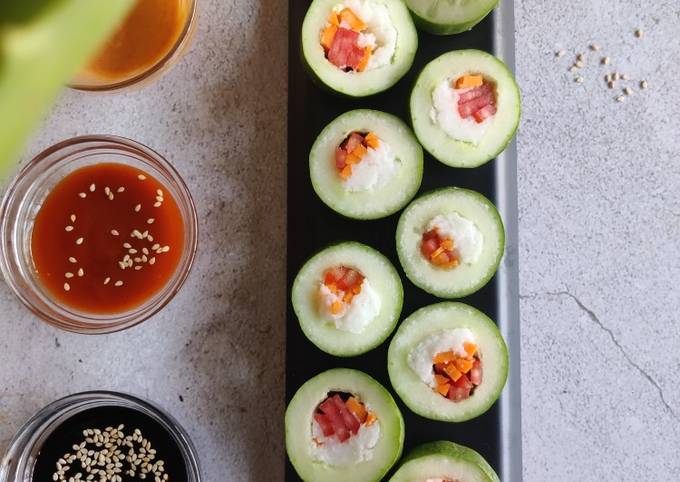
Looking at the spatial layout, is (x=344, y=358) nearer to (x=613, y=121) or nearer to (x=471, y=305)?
(x=471, y=305)

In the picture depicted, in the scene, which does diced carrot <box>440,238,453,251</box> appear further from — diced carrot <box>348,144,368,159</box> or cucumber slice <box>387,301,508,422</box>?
diced carrot <box>348,144,368,159</box>

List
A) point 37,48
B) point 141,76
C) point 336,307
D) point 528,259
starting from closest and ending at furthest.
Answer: point 37,48 < point 336,307 < point 141,76 < point 528,259

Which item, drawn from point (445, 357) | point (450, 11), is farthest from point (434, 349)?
point (450, 11)

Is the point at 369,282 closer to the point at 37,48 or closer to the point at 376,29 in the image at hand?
the point at 376,29

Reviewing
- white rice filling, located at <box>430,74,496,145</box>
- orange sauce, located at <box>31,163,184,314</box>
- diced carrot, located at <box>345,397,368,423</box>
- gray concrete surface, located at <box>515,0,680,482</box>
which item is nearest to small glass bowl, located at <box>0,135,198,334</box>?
orange sauce, located at <box>31,163,184,314</box>

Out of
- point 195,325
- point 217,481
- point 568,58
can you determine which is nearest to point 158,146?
point 195,325

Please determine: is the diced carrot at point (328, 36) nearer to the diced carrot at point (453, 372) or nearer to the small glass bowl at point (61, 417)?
the diced carrot at point (453, 372)

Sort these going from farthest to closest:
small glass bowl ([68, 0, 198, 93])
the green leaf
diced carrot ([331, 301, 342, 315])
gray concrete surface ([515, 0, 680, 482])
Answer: gray concrete surface ([515, 0, 680, 482])
small glass bowl ([68, 0, 198, 93])
diced carrot ([331, 301, 342, 315])
the green leaf
